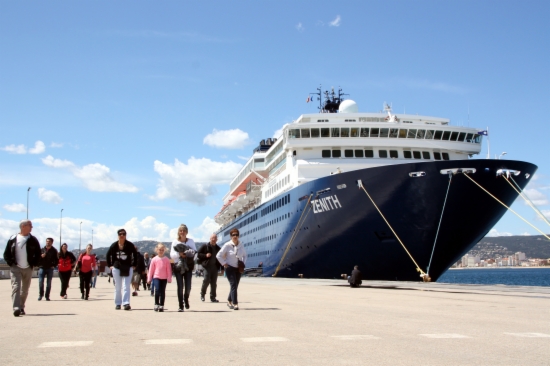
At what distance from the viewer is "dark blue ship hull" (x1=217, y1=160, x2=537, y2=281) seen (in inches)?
872

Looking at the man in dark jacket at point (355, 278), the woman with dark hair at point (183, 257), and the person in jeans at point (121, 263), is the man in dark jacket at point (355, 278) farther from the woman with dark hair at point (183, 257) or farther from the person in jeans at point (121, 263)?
the person in jeans at point (121, 263)

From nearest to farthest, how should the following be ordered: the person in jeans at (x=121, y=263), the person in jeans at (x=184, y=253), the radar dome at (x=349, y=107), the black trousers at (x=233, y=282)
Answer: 1. the black trousers at (x=233, y=282)
2. the person in jeans at (x=184, y=253)
3. the person in jeans at (x=121, y=263)
4. the radar dome at (x=349, y=107)

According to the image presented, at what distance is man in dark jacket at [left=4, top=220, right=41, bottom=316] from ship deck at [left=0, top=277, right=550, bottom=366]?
45 cm

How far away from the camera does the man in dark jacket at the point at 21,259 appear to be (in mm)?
10250

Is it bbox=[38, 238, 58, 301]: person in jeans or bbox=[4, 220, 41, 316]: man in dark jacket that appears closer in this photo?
bbox=[4, 220, 41, 316]: man in dark jacket

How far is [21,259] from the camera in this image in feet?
33.9

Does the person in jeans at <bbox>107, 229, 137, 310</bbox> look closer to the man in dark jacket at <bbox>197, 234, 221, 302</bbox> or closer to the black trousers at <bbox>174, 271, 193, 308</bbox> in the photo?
the black trousers at <bbox>174, 271, 193, 308</bbox>

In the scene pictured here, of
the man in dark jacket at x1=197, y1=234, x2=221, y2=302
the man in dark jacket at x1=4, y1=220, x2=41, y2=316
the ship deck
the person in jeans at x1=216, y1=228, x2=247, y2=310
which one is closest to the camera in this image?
the ship deck

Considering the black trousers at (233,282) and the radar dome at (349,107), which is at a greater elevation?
the radar dome at (349,107)

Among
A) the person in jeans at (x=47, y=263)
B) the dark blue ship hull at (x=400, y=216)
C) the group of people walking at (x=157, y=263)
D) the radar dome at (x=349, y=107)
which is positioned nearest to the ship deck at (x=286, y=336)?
the group of people walking at (x=157, y=263)

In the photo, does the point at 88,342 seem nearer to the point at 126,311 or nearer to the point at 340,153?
the point at 126,311

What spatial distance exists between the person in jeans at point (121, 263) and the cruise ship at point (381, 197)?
12850mm

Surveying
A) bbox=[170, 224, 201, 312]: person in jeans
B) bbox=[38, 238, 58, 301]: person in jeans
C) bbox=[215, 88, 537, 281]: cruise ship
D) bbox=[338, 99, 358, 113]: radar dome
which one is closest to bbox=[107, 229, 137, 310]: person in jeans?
bbox=[170, 224, 201, 312]: person in jeans

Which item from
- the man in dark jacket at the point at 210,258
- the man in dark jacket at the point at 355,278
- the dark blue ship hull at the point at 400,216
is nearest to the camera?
the man in dark jacket at the point at 210,258
